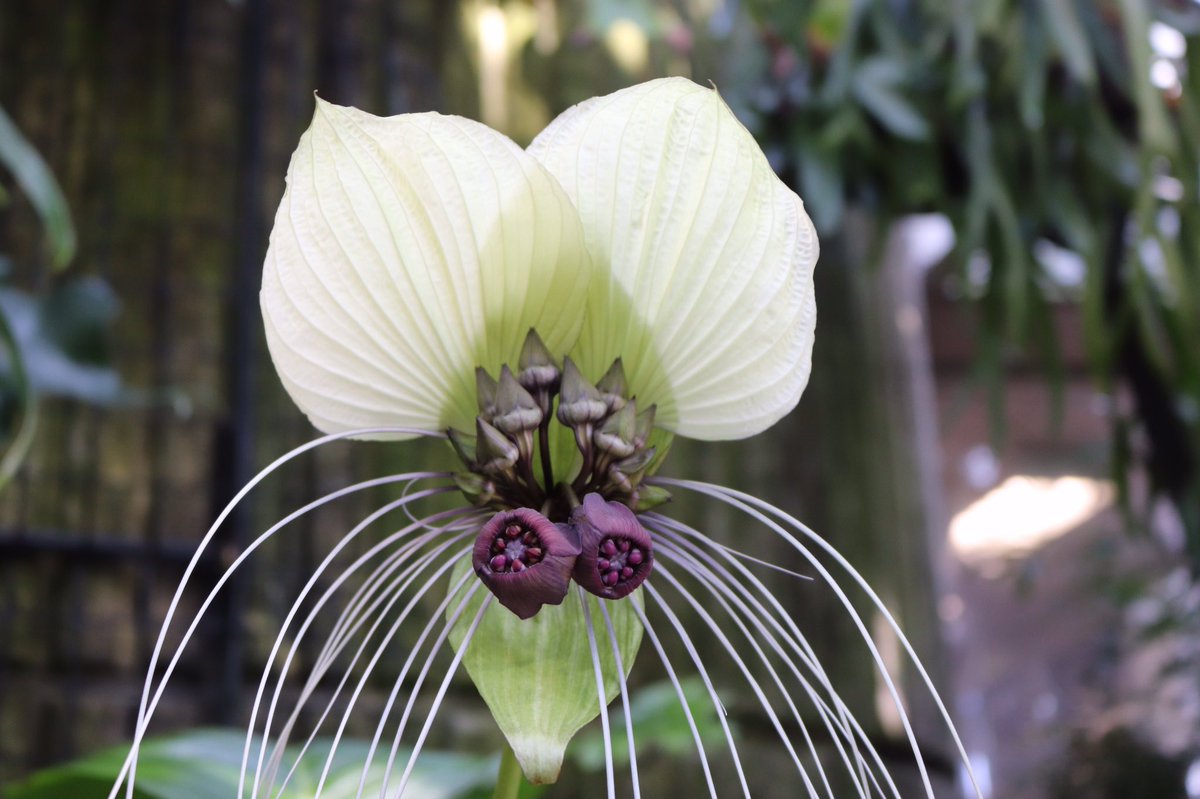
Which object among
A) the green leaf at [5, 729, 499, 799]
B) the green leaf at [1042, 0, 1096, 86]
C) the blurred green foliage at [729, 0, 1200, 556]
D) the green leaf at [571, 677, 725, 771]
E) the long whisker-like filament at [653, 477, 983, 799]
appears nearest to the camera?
the long whisker-like filament at [653, 477, 983, 799]

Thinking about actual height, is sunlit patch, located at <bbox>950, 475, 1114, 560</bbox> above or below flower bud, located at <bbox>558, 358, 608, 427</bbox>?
below

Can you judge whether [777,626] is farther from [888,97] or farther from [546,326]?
[888,97]

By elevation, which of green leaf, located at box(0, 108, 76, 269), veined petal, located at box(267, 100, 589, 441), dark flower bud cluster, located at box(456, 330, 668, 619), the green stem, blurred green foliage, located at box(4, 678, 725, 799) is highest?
green leaf, located at box(0, 108, 76, 269)

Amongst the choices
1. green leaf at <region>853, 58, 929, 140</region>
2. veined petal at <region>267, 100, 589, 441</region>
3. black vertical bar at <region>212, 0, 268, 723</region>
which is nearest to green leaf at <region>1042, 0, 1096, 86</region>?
green leaf at <region>853, 58, 929, 140</region>

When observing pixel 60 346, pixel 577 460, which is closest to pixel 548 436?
pixel 577 460

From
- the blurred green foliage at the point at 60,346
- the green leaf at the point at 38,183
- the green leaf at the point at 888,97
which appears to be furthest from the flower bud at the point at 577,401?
the green leaf at the point at 888,97

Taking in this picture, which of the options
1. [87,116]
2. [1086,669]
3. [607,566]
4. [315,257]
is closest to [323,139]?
[315,257]

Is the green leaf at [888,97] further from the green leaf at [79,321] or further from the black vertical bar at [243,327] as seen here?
the green leaf at [79,321]

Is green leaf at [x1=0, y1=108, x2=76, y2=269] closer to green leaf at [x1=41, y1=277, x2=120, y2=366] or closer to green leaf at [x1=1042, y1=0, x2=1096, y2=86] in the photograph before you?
green leaf at [x1=41, y1=277, x2=120, y2=366]
